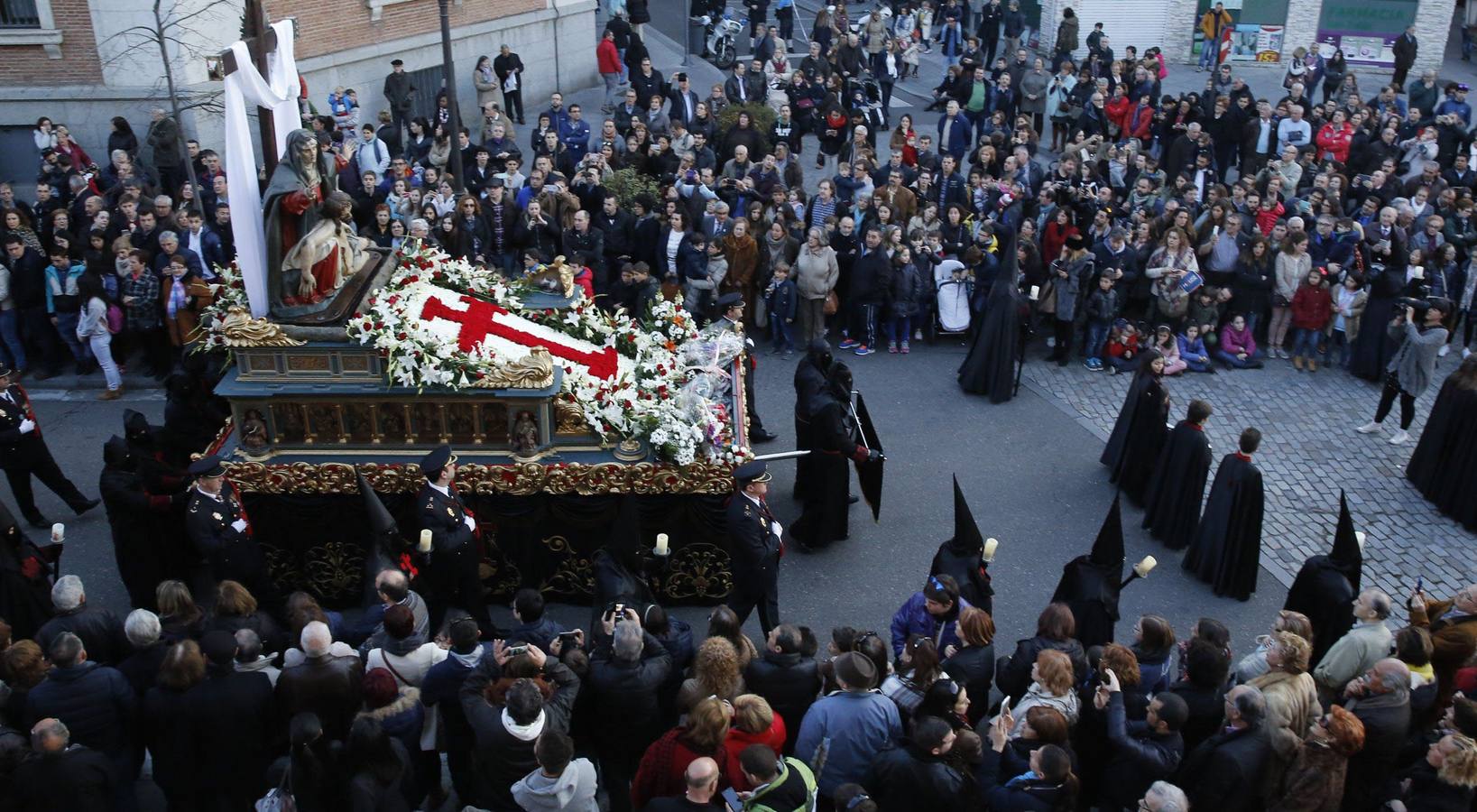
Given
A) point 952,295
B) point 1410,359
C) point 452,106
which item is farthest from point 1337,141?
point 452,106

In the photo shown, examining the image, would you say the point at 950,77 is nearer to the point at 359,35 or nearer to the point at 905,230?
the point at 905,230

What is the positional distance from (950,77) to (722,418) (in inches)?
564

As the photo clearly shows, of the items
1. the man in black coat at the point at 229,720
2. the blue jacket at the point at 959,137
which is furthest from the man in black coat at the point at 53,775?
the blue jacket at the point at 959,137

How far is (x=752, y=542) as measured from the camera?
→ 8.57 meters

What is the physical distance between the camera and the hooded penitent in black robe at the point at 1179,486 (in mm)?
10289

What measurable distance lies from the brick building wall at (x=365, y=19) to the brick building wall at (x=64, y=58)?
2391mm

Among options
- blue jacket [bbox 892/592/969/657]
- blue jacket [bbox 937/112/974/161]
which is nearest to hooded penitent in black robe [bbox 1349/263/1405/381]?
blue jacket [bbox 937/112/974/161]

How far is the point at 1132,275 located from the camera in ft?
45.0

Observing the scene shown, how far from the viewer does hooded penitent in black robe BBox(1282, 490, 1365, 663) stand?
27.3 feet

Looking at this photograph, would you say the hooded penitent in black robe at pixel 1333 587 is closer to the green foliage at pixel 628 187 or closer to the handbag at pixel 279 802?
the handbag at pixel 279 802

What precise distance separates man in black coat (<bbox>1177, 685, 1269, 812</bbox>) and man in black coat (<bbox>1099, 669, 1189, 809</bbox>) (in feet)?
0.43

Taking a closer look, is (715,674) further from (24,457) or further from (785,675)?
(24,457)

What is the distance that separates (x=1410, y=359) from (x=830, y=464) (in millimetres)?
5924

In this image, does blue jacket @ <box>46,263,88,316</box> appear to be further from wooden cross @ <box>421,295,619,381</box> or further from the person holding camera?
the person holding camera
